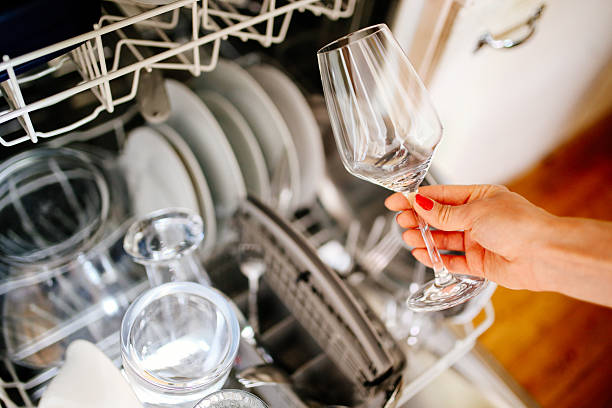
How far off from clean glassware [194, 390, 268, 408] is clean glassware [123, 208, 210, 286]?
7.4 inches

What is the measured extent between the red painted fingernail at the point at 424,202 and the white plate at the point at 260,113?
0.89ft

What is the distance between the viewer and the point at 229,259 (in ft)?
2.59

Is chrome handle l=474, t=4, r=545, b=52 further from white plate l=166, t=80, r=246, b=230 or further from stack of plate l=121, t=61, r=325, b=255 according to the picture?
white plate l=166, t=80, r=246, b=230

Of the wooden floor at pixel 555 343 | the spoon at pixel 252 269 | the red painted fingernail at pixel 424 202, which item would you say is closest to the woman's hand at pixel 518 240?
the red painted fingernail at pixel 424 202

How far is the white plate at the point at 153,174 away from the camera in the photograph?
2.39 feet

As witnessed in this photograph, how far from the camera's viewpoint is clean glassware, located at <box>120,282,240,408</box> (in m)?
0.44

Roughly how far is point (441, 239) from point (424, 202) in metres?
0.14

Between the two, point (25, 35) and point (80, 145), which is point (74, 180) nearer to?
point (80, 145)

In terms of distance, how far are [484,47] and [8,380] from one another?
0.82m

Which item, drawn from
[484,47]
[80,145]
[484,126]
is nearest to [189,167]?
[80,145]

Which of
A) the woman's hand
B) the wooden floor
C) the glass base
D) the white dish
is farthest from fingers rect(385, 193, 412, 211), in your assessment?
the wooden floor

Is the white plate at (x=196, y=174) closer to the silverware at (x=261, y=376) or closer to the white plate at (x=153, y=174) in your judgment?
the white plate at (x=153, y=174)

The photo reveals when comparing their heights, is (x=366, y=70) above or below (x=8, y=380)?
above

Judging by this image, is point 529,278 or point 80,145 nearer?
point 529,278
